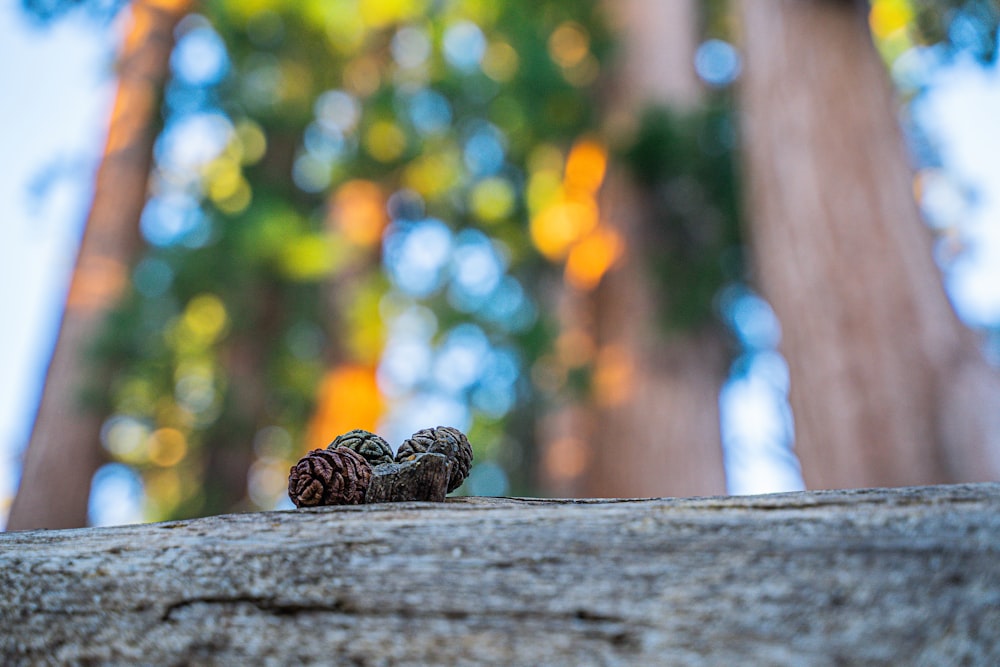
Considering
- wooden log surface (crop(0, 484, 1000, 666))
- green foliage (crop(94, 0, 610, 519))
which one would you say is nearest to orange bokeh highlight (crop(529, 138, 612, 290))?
green foliage (crop(94, 0, 610, 519))

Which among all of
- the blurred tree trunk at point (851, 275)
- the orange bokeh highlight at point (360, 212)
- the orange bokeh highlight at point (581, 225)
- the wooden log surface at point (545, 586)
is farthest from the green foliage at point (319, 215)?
the wooden log surface at point (545, 586)

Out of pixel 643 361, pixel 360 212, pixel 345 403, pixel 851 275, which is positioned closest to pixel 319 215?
pixel 360 212

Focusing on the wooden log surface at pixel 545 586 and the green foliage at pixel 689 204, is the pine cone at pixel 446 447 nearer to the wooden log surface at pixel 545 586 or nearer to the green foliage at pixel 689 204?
the wooden log surface at pixel 545 586

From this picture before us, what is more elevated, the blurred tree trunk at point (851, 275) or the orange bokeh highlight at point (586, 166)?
the orange bokeh highlight at point (586, 166)

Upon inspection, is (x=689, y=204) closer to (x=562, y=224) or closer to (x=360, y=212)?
(x=562, y=224)

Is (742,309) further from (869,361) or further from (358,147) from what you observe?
(358,147)

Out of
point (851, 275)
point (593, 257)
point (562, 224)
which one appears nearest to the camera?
point (851, 275)

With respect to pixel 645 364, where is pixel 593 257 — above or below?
above
